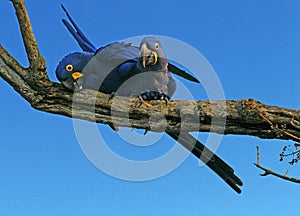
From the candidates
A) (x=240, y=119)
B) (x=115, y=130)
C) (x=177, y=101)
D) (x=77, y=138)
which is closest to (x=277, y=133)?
(x=240, y=119)

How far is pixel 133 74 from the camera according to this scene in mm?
3973

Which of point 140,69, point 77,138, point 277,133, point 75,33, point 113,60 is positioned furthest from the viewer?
point 75,33

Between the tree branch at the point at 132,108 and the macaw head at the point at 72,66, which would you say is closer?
the tree branch at the point at 132,108

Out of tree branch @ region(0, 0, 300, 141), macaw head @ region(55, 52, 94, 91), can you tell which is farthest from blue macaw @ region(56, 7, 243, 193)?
tree branch @ region(0, 0, 300, 141)

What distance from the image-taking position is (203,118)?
10.4 feet

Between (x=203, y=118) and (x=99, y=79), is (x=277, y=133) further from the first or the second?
(x=99, y=79)

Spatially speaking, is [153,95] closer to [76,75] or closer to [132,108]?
[132,108]

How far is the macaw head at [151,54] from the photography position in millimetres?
3857

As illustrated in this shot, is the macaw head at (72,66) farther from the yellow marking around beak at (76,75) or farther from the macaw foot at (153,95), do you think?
the macaw foot at (153,95)

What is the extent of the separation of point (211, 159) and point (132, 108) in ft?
3.00

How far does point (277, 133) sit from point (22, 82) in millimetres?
1909

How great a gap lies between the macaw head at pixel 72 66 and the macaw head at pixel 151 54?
659 mm

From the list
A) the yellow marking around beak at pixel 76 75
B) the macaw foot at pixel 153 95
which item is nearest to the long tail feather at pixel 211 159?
the macaw foot at pixel 153 95

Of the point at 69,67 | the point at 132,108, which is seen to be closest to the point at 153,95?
the point at 132,108
